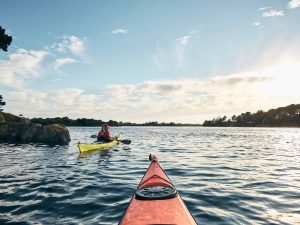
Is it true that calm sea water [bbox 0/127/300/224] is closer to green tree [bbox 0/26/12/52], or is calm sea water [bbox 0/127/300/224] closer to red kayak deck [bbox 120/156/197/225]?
red kayak deck [bbox 120/156/197/225]

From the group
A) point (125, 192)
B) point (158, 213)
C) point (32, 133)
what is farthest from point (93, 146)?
point (158, 213)

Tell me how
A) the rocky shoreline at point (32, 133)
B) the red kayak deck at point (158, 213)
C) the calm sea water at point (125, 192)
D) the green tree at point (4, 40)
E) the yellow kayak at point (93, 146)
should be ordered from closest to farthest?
the red kayak deck at point (158, 213) → the calm sea water at point (125, 192) → the green tree at point (4, 40) → the yellow kayak at point (93, 146) → the rocky shoreline at point (32, 133)

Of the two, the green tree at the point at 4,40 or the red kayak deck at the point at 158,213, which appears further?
the green tree at the point at 4,40

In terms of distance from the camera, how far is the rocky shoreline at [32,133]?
3369cm

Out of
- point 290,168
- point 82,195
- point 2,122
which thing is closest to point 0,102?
point 2,122

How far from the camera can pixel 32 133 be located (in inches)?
1351

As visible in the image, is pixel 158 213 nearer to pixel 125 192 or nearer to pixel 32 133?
pixel 125 192

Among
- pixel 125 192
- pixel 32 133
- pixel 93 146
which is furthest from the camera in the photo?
pixel 32 133

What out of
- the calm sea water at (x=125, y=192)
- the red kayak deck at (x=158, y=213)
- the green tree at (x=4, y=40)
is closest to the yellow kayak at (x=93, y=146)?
the calm sea water at (x=125, y=192)

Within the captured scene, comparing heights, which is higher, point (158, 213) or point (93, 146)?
point (158, 213)

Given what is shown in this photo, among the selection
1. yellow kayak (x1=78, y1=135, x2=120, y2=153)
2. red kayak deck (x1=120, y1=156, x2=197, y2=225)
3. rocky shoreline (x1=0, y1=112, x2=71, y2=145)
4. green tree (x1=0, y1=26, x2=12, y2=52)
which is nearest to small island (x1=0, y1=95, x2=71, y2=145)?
rocky shoreline (x1=0, y1=112, x2=71, y2=145)

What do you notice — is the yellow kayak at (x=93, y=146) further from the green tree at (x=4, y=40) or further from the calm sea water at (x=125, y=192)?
the green tree at (x=4, y=40)

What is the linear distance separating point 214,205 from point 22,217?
213 inches

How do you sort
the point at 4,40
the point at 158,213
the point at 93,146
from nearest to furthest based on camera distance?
the point at 158,213
the point at 4,40
the point at 93,146
